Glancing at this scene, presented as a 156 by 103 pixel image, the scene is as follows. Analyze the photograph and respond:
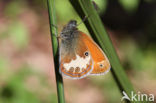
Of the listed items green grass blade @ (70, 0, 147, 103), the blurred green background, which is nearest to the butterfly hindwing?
green grass blade @ (70, 0, 147, 103)

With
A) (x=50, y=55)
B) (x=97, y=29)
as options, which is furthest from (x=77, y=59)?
(x=50, y=55)

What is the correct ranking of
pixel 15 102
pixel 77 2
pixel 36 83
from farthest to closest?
1. pixel 36 83
2. pixel 15 102
3. pixel 77 2

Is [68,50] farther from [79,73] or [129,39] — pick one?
[129,39]

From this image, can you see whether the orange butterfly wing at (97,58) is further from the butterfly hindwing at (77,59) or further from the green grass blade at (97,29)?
the green grass blade at (97,29)

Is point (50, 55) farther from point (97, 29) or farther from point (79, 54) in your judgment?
point (97, 29)

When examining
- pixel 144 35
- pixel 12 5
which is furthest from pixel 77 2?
pixel 144 35

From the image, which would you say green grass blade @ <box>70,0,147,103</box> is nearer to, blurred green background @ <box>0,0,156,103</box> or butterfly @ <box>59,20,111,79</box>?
butterfly @ <box>59,20,111,79</box>
